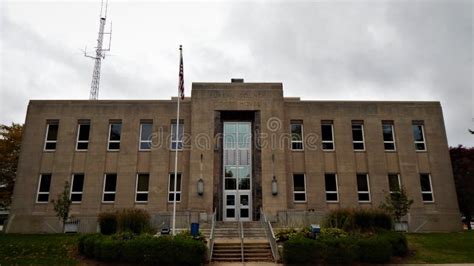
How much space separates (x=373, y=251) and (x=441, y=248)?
17.9ft

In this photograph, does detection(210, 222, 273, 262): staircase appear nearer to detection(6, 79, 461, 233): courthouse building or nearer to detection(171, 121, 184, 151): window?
detection(6, 79, 461, 233): courthouse building

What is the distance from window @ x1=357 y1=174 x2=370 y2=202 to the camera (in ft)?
89.2

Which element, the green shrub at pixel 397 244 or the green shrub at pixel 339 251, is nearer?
the green shrub at pixel 339 251

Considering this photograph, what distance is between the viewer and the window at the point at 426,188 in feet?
89.2

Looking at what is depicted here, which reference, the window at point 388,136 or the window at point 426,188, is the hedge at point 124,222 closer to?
the window at point 388,136

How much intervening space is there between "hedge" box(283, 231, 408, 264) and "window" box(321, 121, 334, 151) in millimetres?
12466

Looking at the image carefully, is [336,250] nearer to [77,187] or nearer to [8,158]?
[77,187]

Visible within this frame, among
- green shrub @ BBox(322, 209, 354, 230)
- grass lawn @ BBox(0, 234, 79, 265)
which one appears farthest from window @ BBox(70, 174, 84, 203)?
green shrub @ BBox(322, 209, 354, 230)

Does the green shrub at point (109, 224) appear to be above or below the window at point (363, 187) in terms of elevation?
below

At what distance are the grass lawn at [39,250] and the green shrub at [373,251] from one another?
505 inches

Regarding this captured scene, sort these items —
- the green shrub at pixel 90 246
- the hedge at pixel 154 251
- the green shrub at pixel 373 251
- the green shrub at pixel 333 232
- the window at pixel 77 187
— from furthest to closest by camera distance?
1. the window at pixel 77 187
2. the green shrub at pixel 333 232
3. the green shrub at pixel 90 246
4. the green shrub at pixel 373 251
5. the hedge at pixel 154 251

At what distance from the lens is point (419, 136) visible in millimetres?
28859

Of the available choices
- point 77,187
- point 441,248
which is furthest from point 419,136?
point 77,187

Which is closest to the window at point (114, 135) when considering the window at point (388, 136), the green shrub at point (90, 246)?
the green shrub at point (90, 246)
